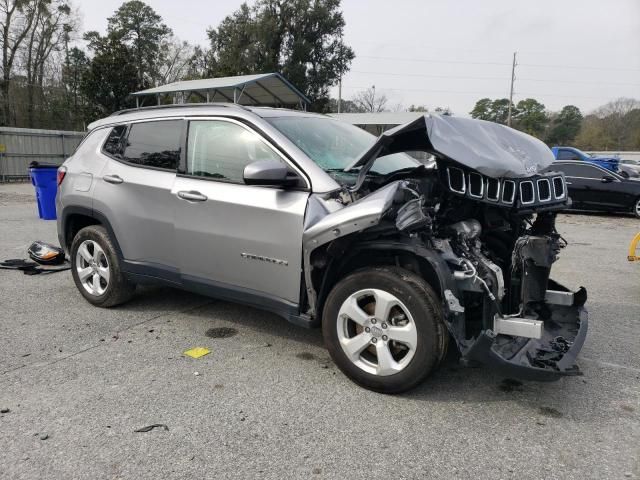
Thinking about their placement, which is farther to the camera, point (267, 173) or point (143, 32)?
point (143, 32)

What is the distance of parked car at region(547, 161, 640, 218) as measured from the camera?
496 inches

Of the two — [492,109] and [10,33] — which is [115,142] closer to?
[10,33]

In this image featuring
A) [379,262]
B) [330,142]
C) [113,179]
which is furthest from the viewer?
[113,179]

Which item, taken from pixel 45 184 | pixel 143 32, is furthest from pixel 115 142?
pixel 143 32

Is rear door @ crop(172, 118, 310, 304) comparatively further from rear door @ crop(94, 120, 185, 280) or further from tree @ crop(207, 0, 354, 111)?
tree @ crop(207, 0, 354, 111)

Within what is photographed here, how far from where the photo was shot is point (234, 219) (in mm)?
3580

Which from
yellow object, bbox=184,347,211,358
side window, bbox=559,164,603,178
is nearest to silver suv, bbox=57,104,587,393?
yellow object, bbox=184,347,211,358

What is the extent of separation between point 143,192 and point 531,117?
75.5 metres

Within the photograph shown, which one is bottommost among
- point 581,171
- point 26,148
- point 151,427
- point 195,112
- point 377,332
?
Answer: point 151,427

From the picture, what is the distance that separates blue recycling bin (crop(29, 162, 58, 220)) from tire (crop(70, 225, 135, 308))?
4.86m

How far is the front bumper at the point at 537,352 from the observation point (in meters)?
2.81

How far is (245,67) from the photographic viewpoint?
4156 cm

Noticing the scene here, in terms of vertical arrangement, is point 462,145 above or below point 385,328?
above

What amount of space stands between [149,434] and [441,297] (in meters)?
1.78
